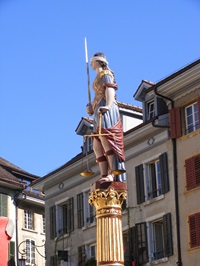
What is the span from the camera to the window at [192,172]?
36.5 metres

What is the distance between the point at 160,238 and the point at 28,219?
1806 cm

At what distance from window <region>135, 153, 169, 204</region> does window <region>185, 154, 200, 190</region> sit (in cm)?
142

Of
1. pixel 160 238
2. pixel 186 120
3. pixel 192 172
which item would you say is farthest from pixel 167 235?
pixel 186 120

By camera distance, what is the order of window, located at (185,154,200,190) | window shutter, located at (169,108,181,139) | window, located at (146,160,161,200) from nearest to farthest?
window, located at (185,154,200,190) < window shutter, located at (169,108,181,139) < window, located at (146,160,161,200)

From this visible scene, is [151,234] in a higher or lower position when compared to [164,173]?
lower

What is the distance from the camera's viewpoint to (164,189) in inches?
1505

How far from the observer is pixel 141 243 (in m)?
39.2

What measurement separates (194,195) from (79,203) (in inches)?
356

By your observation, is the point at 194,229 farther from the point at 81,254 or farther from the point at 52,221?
the point at 52,221

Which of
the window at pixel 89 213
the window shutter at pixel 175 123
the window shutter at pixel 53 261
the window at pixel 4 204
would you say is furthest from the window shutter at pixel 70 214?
the window at pixel 4 204

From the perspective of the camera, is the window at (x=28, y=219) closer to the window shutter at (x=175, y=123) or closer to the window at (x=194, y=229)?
the window shutter at (x=175, y=123)

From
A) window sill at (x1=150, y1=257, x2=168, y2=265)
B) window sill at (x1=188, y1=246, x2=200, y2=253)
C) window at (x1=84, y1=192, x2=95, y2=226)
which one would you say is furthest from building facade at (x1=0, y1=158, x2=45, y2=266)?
window sill at (x1=188, y1=246, x2=200, y2=253)

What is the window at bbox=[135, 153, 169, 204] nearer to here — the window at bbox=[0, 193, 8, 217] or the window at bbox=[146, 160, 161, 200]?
the window at bbox=[146, 160, 161, 200]

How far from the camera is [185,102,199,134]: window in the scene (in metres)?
37.1
